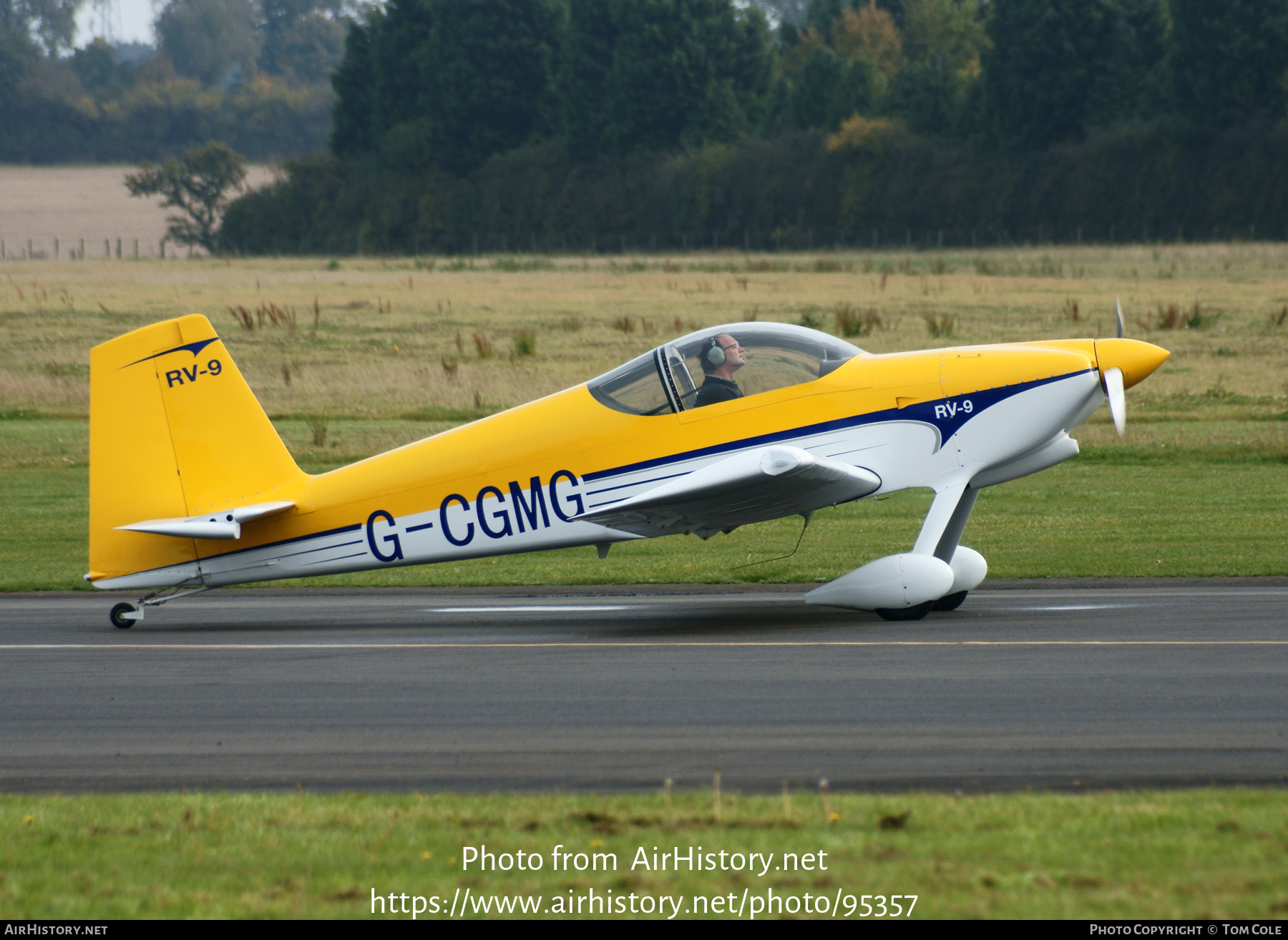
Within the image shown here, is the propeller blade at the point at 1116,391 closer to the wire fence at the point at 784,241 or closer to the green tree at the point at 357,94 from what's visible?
the wire fence at the point at 784,241

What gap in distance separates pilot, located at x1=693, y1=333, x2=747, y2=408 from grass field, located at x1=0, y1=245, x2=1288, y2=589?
3227 millimetres

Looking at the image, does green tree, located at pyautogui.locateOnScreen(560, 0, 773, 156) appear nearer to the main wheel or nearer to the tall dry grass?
the tall dry grass

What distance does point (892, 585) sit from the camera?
10.5 m

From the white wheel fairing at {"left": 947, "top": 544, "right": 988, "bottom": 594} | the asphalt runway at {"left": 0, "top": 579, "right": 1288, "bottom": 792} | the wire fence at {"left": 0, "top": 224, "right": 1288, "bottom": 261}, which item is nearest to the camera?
the asphalt runway at {"left": 0, "top": 579, "right": 1288, "bottom": 792}

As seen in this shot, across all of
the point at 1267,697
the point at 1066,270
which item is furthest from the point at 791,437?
the point at 1066,270

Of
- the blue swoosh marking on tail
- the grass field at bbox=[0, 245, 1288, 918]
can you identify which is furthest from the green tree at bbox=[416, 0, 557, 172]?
the blue swoosh marking on tail

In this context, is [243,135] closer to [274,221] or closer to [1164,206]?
[274,221]

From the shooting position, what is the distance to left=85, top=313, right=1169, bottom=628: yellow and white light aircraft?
10.8m

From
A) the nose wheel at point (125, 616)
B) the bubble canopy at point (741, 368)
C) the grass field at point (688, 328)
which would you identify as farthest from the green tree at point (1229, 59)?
the nose wheel at point (125, 616)

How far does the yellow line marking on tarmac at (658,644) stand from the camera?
9.70 meters

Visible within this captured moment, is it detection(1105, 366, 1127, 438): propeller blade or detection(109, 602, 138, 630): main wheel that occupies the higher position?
detection(1105, 366, 1127, 438): propeller blade

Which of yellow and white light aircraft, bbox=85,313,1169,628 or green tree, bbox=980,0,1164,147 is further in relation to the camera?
green tree, bbox=980,0,1164,147

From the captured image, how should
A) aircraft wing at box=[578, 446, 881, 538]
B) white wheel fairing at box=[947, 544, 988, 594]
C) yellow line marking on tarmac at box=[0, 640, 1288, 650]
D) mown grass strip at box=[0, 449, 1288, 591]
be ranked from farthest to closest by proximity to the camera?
mown grass strip at box=[0, 449, 1288, 591]
white wheel fairing at box=[947, 544, 988, 594]
aircraft wing at box=[578, 446, 881, 538]
yellow line marking on tarmac at box=[0, 640, 1288, 650]
